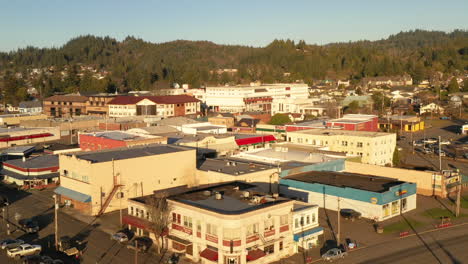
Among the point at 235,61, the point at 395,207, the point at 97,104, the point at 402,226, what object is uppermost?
the point at 235,61

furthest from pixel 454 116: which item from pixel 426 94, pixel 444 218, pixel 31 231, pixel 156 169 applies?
pixel 31 231

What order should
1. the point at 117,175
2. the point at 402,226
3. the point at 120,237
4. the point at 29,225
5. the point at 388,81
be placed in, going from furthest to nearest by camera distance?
the point at 388,81, the point at 117,175, the point at 402,226, the point at 29,225, the point at 120,237

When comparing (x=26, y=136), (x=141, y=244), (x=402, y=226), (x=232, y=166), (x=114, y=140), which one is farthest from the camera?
(x=26, y=136)

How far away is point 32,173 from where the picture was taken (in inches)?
1021

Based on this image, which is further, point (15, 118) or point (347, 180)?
point (15, 118)

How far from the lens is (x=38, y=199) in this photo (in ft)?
77.2

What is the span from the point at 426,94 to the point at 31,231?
64.9 meters

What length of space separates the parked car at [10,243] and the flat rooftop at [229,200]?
18.2ft

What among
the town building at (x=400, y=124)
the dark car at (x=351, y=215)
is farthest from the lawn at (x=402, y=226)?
the town building at (x=400, y=124)

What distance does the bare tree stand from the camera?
52.8 ft

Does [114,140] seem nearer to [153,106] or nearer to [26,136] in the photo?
[26,136]

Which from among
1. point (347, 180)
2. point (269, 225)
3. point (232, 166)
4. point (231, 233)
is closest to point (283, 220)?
point (269, 225)

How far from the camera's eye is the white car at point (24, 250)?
15.9 metres

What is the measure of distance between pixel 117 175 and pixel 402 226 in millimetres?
12277
